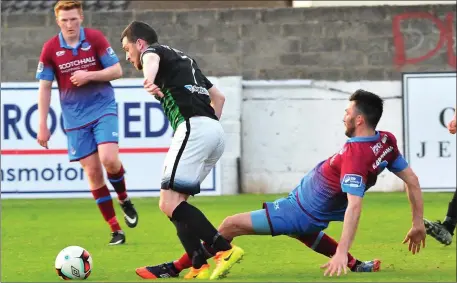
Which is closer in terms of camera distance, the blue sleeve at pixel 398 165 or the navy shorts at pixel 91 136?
the blue sleeve at pixel 398 165

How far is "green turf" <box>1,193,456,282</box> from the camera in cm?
680

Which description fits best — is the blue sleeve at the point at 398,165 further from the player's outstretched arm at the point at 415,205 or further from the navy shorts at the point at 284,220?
the navy shorts at the point at 284,220

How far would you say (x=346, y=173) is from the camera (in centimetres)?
650

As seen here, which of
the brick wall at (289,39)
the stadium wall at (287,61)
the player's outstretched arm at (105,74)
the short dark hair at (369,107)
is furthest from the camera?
the brick wall at (289,39)

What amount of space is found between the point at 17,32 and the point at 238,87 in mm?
2980

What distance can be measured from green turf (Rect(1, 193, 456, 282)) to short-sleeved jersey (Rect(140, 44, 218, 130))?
0.94 meters

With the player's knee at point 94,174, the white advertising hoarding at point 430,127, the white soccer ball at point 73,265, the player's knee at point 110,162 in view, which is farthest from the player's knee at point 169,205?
the white advertising hoarding at point 430,127

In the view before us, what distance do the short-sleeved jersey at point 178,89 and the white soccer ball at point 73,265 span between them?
2.99 ft

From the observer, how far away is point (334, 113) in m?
14.7

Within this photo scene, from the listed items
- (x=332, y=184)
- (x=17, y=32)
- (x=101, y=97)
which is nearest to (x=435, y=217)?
(x=101, y=97)

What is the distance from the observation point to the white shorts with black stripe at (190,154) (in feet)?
21.5

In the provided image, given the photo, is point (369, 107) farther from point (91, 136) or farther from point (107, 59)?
point (91, 136)

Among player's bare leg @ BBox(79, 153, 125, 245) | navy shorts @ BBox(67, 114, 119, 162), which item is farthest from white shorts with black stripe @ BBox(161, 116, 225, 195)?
player's bare leg @ BBox(79, 153, 125, 245)

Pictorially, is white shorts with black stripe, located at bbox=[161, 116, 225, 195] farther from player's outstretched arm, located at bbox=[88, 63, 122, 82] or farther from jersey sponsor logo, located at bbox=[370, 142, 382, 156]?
player's outstretched arm, located at bbox=[88, 63, 122, 82]
